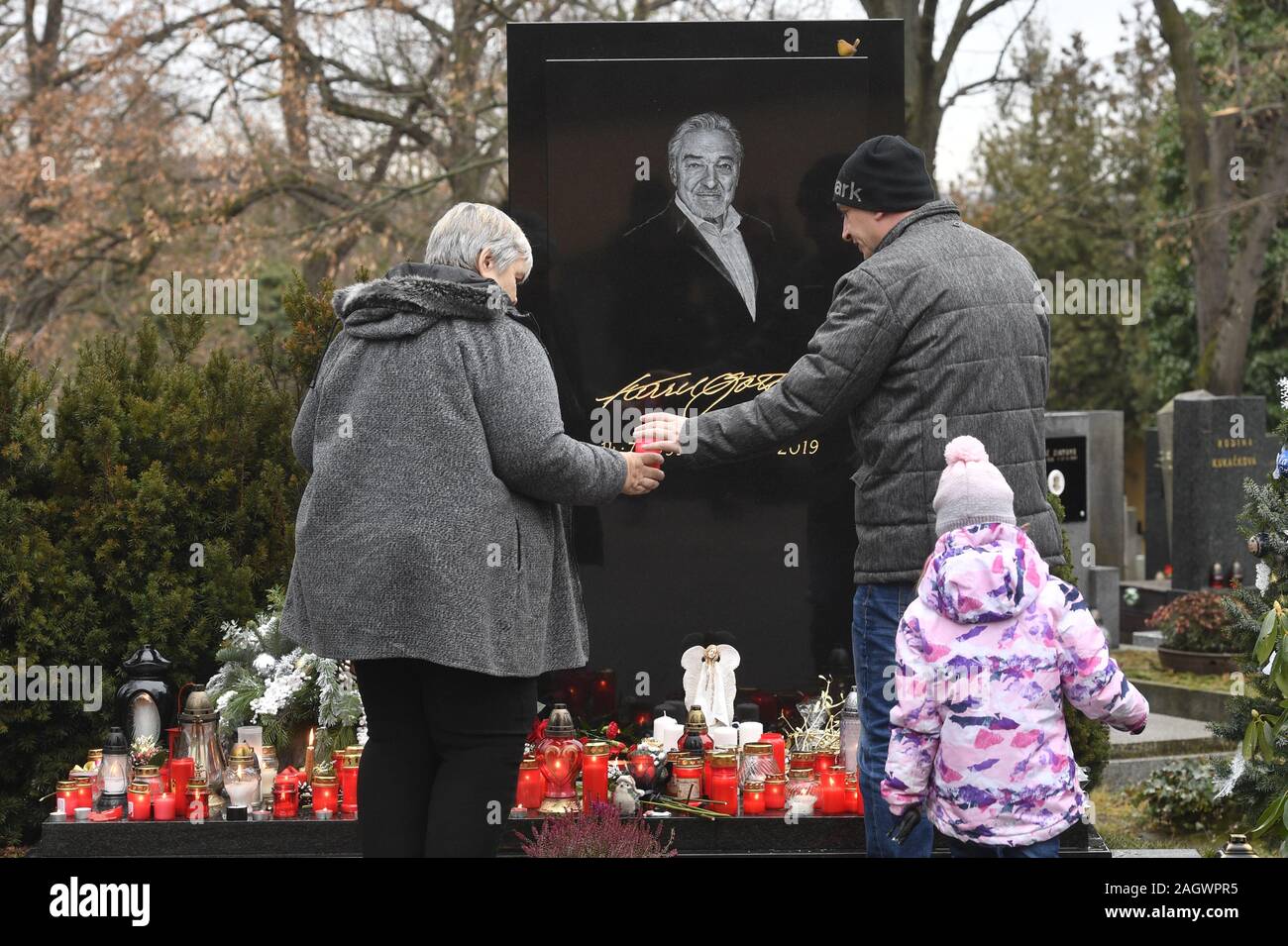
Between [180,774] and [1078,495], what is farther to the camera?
[1078,495]

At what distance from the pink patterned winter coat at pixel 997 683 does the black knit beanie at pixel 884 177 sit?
3.05 feet

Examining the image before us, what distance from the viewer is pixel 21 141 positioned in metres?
18.8

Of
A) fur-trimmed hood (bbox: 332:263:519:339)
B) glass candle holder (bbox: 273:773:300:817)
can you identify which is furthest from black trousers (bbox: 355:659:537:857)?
glass candle holder (bbox: 273:773:300:817)

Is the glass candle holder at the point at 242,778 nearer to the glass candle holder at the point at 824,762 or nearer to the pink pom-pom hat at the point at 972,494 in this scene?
the glass candle holder at the point at 824,762

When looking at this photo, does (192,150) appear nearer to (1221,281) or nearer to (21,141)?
(21,141)

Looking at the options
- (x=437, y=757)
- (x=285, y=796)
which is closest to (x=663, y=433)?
(x=437, y=757)

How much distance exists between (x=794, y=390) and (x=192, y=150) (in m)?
16.2

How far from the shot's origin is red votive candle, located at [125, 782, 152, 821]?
186 inches

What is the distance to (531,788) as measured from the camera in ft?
15.5

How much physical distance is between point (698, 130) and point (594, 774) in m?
2.31

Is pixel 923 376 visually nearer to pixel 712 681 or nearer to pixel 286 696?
pixel 712 681
